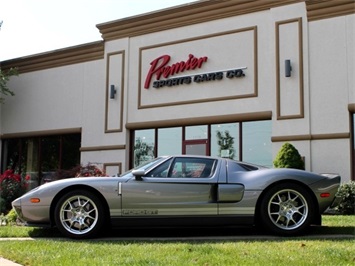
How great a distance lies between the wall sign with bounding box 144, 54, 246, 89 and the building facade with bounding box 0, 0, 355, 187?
36 mm

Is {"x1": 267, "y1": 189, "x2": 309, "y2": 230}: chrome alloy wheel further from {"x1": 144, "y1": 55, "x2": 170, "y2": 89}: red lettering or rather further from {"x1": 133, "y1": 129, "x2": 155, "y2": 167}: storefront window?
{"x1": 144, "y1": 55, "x2": 170, "y2": 89}: red lettering

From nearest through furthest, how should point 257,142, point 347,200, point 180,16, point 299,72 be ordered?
1. point 347,200
2. point 299,72
3. point 257,142
4. point 180,16

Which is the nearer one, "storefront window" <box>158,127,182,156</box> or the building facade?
the building facade

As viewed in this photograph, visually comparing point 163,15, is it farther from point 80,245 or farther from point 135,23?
point 80,245

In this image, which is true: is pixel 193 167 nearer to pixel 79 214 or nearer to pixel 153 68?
pixel 79 214

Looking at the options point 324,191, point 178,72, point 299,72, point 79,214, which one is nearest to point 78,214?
point 79,214

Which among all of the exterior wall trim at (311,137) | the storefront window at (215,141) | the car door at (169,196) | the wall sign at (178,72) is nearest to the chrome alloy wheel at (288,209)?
the car door at (169,196)

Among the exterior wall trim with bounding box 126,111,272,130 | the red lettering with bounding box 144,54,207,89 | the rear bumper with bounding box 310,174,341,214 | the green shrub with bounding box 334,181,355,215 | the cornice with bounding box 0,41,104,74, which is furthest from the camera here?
the cornice with bounding box 0,41,104,74

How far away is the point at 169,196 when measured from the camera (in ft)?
21.3

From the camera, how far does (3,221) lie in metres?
9.48

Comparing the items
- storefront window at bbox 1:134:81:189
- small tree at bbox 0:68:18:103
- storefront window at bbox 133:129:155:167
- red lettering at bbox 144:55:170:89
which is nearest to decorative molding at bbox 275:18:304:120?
red lettering at bbox 144:55:170:89

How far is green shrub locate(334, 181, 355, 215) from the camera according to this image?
440 inches

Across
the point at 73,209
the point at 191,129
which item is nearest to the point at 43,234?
the point at 73,209

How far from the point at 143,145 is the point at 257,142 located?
14.4ft
